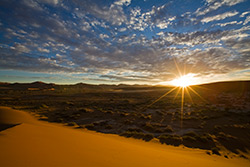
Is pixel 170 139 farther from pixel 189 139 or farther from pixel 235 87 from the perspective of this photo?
pixel 235 87

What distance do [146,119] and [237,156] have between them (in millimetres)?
7861

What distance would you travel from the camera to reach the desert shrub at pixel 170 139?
7615 millimetres

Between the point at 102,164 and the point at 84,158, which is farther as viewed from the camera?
the point at 84,158

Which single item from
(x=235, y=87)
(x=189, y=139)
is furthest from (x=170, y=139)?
(x=235, y=87)

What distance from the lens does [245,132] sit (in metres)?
9.30

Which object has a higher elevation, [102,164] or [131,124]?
[102,164]

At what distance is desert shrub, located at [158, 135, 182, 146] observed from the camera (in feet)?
25.0

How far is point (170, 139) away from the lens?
26.8 ft

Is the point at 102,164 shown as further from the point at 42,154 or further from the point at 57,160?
the point at 42,154

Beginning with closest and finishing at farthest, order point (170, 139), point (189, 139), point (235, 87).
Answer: point (189, 139)
point (170, 139)
point (235, 87)

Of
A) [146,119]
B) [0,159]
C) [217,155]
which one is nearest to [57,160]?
[0,159]

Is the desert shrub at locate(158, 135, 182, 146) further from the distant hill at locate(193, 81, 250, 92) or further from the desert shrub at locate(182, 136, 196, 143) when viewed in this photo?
the distant hill at locate(193, 81, 250, 92)

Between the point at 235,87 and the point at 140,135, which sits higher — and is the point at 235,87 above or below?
above

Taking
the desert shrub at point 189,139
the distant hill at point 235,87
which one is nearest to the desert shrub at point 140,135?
the desert shrub at point 189,139
